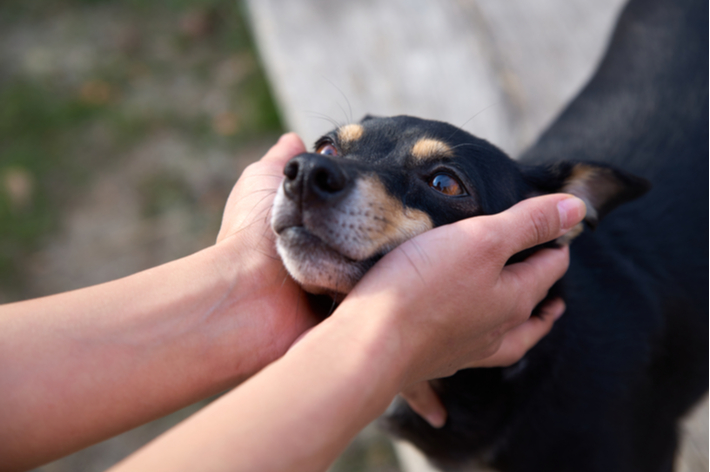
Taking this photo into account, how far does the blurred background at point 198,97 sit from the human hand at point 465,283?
1452 mm

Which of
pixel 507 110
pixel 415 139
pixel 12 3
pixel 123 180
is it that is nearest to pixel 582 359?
pixel 415 139

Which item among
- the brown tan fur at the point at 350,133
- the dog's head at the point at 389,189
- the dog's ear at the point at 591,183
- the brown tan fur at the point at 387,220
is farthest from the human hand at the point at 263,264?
the dog's ear at the point at 591,183

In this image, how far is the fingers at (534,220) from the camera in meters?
1.47

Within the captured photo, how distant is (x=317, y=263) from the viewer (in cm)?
150

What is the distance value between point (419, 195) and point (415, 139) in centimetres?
25

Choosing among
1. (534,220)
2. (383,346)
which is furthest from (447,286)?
(534,220)

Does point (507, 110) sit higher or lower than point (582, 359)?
higher

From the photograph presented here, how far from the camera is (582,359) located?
2.08m

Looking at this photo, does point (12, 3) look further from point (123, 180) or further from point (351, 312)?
point (351, 312)

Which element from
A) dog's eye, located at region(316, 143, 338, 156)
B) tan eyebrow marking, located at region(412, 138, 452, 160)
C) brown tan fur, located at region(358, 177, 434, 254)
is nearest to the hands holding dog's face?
brown tan fur, located at region(358, 177, 434, 254)

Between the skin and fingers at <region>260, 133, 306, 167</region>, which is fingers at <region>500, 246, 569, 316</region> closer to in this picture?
the skin

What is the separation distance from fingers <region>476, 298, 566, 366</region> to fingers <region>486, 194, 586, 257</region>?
398 millimetres

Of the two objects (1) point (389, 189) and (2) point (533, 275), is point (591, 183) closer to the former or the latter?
(2) point (533, 275)

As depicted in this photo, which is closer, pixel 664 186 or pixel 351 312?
pixel 351 312
